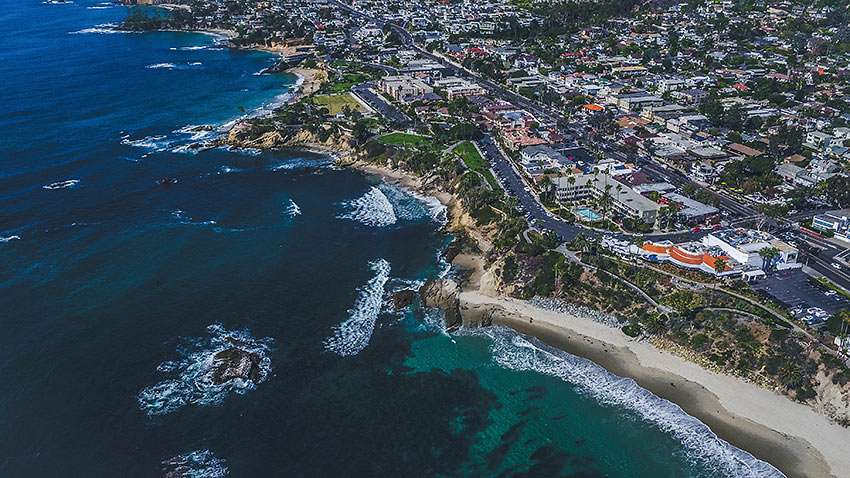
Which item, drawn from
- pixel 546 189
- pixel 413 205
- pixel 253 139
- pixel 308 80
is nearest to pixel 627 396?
pixel 546 189

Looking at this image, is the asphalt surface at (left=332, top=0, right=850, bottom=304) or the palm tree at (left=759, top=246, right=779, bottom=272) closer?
the palm tree at (left=759, top=246, right=779, bottom=272)

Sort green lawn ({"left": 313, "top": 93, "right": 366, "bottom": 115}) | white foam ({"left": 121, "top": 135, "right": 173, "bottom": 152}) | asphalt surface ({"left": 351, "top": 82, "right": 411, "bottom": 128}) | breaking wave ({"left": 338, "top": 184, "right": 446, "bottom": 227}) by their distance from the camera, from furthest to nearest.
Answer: green lawn ({"left": 313, "top": 93, "right": 366, "bottom": 115}) < asphalt surface ({"left": 351, "top": 82, "right": 411, "bottom": 128}) < white foam ({"left": 121, "top": 135, "right": 173, "bottom": 152}) < breaking wave ({"left": 338, "top": 184, "right": 446, "bottom": 227})

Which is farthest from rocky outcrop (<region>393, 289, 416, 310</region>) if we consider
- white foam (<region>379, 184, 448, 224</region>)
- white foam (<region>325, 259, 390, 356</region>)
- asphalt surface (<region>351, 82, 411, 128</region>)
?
asphalt surface (<region>351, 82, 411, 128</region>)

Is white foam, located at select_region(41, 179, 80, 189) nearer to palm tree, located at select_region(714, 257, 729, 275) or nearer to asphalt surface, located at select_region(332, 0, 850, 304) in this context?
asphalt surface, located at select_region(332, 0, 850, 304)

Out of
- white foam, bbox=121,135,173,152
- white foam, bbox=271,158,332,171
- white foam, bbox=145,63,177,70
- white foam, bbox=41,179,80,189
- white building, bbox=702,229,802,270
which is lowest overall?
white foam, bbox=145,63,177,70

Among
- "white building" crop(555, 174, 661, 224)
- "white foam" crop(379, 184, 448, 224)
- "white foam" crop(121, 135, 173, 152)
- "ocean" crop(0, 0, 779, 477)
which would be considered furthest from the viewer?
"white foam" crop(121, 135, 173, 152)

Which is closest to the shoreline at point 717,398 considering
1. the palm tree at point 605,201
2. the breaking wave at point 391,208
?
the breaking wave at point 391,208

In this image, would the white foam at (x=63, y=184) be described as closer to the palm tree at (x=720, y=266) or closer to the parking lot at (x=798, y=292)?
the palm tree at (x=720, y=266)
